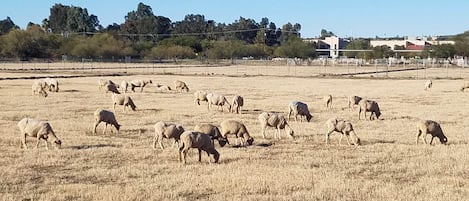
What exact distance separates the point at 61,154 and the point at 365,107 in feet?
50.8

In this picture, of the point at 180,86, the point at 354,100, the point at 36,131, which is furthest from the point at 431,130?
the point at 180,86

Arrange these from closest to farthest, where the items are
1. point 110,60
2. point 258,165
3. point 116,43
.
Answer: point 258,165 < point 110,60 < point 116,43

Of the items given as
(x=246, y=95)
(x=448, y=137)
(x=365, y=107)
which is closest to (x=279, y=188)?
(x=448, y=137)

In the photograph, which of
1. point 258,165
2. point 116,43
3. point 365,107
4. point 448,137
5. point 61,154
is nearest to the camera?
point 258,165

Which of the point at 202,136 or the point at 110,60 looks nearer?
the point at 202,136

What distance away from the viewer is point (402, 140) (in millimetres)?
22672

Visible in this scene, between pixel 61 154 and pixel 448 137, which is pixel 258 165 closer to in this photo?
pixel 61 154

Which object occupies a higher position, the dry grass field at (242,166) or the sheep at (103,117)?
the sheep at (103,117)

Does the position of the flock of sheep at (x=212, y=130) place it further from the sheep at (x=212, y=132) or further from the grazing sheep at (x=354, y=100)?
the grazing sheep at (x=354, y=100)

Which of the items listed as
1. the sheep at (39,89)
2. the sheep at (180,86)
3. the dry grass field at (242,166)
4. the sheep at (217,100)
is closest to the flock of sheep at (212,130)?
the dry grass field at (242,166)

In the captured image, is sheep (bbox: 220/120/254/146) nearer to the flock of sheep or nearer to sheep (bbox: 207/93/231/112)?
the flock of sheep

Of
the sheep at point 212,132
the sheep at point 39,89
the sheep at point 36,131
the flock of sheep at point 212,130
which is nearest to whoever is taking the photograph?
the flock of sheep at point 212,130

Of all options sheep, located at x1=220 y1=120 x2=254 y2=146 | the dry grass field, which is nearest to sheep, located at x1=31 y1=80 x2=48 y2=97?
the dry grass field

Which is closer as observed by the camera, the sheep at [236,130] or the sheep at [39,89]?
the sheep at [236,130]
